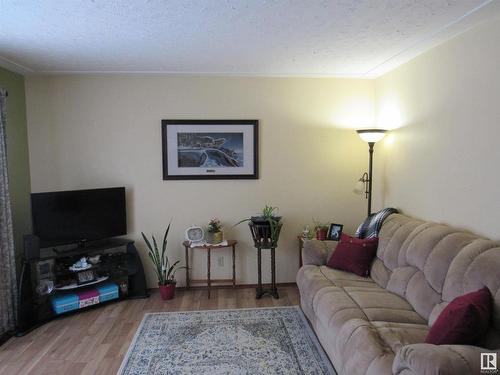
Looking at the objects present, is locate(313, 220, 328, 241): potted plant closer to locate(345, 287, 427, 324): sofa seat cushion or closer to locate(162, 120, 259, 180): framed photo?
locate(162, 120, 259, 180): framed photo

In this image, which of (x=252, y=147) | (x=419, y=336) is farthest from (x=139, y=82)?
(x=419, y=336)

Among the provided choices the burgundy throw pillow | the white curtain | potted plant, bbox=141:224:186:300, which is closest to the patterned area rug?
potted plant, bbox=141:224:186:300

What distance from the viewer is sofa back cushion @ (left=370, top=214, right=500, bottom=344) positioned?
6.33 feet

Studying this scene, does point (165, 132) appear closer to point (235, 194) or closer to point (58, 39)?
point (235, 194)

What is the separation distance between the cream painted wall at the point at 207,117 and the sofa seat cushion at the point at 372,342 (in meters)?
2.01

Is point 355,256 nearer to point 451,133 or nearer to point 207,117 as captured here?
point 451,133

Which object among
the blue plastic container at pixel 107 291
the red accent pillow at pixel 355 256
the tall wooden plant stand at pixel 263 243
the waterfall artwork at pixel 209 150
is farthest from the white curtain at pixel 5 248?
the red accent pillow at pixel 355 256

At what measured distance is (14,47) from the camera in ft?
9.33

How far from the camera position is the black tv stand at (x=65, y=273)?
3086mm

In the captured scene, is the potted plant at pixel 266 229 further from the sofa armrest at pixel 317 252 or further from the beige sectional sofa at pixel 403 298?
the beige sectional sofa at pixel 403 298

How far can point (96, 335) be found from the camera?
300 cm

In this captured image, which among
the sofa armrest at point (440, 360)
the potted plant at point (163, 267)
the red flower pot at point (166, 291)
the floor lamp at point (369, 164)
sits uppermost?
the floor lamp at point (369, 164)

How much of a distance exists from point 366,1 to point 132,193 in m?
2.95

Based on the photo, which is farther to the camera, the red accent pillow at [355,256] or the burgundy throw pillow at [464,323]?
the red accent pillow at [355,256]
